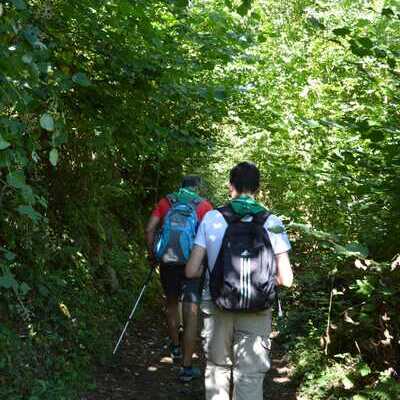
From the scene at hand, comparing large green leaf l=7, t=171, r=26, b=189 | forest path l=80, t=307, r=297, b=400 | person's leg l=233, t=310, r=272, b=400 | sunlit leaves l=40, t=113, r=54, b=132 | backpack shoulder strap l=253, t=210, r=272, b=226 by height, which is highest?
sunlit leaves l=40, t=113, r=54, b=132

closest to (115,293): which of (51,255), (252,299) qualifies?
(51,255)

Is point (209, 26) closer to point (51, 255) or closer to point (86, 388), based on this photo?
point (51, 255)

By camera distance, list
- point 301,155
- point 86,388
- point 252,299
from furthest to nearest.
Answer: point 301,155 < point 86,388 < point 252,299

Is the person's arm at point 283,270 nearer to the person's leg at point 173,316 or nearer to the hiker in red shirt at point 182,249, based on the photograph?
the hiker in red shirt at point 182,249

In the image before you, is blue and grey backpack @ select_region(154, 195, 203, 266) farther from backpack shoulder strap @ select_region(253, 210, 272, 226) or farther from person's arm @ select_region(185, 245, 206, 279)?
backpack shoulder strap @ select_region(253, 210, 272, 226)

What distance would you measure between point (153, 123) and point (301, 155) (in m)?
4.02

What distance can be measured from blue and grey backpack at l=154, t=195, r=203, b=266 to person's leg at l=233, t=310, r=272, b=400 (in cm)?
194

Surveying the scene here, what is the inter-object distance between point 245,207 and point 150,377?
119 inches

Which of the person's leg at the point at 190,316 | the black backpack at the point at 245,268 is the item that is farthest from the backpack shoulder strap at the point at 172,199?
the black backpack at the point at 245,268

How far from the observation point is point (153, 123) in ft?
17.9

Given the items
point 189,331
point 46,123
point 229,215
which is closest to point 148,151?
point 189,331

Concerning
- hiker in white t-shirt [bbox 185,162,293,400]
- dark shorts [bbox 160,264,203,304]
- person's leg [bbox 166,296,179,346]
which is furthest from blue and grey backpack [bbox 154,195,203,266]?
hiker in white t-shirt [bbox 185,162,293,400]

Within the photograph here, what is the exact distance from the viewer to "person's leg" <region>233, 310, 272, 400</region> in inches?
159

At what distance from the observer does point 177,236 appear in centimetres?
592
